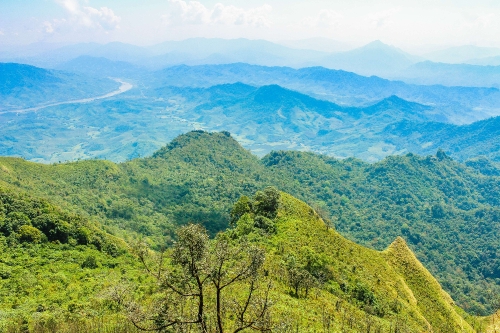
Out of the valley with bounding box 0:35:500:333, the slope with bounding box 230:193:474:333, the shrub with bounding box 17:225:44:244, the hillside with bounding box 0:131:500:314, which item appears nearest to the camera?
the valley with bounding box 0:35:500:333

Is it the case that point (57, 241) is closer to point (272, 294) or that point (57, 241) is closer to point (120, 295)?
point (272, 294)

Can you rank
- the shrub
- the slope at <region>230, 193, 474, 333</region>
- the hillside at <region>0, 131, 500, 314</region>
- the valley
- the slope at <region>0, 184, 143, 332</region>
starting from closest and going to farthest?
1. the valley
2. the slope at <region>0, 184, 143, 332</region>
3. the slope at <region>230, 193, 474, 333</region>
4. the shrub
5. the hillside at <region>0, 131, 500, 314</region>

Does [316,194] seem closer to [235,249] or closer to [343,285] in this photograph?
[343,285]

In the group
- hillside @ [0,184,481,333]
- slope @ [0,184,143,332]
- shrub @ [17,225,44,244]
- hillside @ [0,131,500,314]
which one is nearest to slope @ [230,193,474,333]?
hillside @ [0,184,481,333]

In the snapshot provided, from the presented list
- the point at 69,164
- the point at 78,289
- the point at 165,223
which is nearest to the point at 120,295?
the point at 78,289

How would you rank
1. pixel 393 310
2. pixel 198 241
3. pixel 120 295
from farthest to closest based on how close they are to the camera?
1. pixel 393 310
2. pixel 120 295
3. pixel 198 241

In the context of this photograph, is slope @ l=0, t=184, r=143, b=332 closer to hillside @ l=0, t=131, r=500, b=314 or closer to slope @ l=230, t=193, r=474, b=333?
slope @ l=230, t=193, r=474, b=333

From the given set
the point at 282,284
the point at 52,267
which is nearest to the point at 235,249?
the point at 282,284

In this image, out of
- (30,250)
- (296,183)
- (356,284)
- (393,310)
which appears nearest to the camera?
(393,310)
